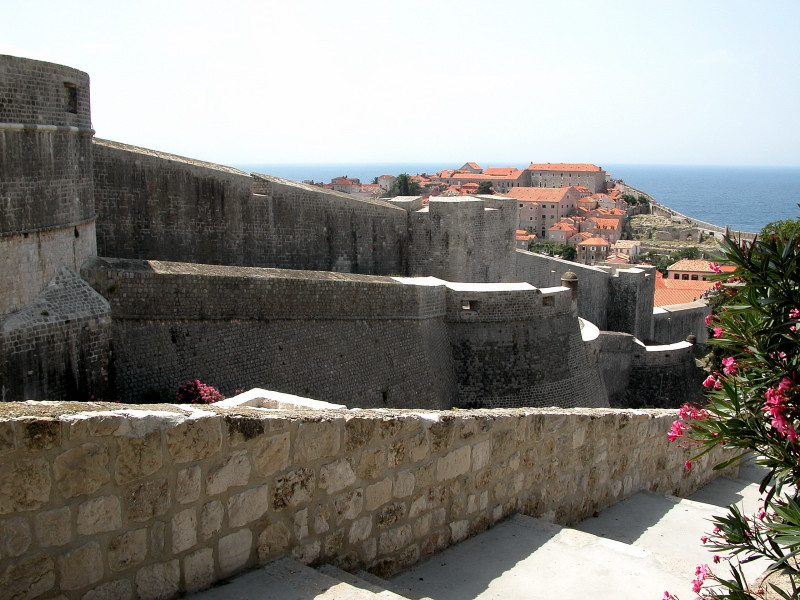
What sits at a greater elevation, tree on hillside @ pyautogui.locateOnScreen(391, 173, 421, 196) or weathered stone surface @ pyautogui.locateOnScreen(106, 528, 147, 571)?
tree on hillside @ pyautogui.locateOnScreen(391, 173, 421, 196)

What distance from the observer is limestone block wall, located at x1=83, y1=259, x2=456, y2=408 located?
11625 mm

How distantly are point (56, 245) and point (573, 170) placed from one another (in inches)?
5402

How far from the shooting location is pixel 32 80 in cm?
1034

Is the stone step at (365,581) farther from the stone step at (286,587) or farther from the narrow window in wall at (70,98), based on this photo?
the narrow window in wall at (70,98)

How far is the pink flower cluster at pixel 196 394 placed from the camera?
37.4 feet

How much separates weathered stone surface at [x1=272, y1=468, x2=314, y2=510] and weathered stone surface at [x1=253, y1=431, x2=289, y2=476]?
0.08 m

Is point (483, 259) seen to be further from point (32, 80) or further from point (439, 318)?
point (32, 80)

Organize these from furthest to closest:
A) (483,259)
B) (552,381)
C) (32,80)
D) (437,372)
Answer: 1. (483,259)
2. (552,381)
3. (437,372)
4. (32,80)

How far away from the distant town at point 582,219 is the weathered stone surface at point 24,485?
4705 centimetres

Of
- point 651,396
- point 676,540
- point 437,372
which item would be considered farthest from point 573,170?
point 676,540

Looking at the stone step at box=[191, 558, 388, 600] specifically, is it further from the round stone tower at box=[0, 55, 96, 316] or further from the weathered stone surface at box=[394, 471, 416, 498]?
the round stone tower at box=[0, 55, 96, 316]

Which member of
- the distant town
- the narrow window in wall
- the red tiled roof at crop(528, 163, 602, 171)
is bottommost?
the distant town

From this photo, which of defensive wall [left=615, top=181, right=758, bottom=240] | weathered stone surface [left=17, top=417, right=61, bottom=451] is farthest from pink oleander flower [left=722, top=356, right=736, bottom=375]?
defensive wall [left=615, top=181, right=758, bottom=240]

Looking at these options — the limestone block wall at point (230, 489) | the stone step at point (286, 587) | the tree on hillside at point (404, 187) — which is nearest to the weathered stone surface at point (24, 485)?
the limestone block wall at point (230, 489)
